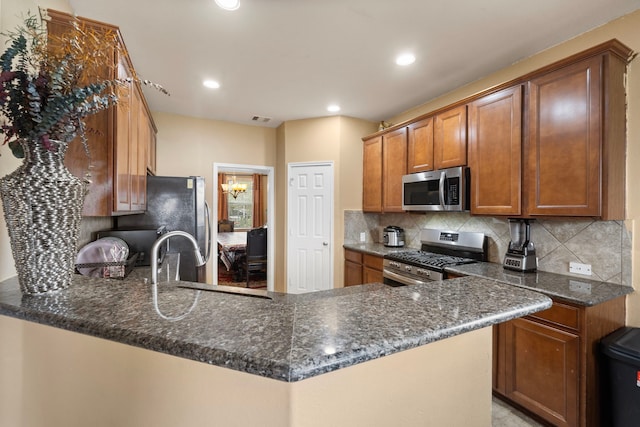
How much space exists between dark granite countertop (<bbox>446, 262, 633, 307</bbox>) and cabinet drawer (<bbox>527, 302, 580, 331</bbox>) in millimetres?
51

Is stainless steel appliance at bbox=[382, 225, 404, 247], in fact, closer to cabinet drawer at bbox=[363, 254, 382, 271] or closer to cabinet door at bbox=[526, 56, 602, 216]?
cabinet drawer at bbox=[363, 254, 382, 271]

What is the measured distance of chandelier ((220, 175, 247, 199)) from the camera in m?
7.82

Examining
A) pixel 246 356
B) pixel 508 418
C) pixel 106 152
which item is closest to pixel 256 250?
pixel 106 152

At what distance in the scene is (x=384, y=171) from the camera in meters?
3.63

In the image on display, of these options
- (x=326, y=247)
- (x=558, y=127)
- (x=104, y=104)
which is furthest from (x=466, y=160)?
(x=104, y=104)

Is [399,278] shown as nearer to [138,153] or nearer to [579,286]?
[579,286]

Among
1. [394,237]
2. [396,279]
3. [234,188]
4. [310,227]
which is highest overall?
[234,188]

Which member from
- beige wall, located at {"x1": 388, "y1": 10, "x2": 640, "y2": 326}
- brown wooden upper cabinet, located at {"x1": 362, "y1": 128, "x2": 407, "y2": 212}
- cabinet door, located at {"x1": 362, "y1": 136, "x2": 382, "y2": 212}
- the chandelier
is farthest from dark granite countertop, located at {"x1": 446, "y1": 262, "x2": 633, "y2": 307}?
the chandelier

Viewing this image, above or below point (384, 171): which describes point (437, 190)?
below

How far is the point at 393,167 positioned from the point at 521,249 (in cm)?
162

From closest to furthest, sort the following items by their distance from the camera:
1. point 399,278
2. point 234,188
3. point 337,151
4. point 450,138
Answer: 1. point 450,138
2. point 399,278
3. point 337,151
4. point 234,188

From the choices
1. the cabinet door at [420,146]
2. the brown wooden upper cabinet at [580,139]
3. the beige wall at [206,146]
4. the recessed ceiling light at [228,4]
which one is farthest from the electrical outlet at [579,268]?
the beige wall at [206,146]

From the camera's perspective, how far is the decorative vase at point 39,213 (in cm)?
88

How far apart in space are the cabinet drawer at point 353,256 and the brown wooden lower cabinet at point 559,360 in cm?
179
